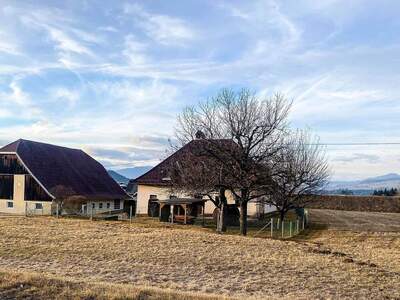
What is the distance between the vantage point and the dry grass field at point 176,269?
31.8 feet

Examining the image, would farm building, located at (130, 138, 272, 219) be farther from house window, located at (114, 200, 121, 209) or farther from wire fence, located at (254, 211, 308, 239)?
wire fence, located at (254, 211, 308, 239)

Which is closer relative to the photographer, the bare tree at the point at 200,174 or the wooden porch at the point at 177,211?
the bare tree at the point at 200,174

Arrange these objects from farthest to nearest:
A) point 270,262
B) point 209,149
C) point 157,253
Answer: point 209,149 < point 157,253 < point 270,262

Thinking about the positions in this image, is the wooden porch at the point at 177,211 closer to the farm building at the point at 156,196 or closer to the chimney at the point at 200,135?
the farm building at the point at 156,196

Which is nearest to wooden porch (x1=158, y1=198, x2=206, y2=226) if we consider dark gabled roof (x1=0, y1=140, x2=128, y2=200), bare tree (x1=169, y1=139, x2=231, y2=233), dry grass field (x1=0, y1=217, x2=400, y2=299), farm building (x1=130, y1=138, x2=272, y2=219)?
farm building (x1=130, y1=138, x2=272, y2=219)

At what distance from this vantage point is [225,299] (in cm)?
921

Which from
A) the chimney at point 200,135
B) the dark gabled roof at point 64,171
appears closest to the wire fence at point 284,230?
the chimney at point 200,135

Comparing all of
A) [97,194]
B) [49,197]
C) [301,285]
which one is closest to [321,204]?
[97,194]

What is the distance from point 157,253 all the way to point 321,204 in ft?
214

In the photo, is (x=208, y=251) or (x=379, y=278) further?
(x=208, y=251)

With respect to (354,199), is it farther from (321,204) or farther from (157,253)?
(157,253)

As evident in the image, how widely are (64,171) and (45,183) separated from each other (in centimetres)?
523

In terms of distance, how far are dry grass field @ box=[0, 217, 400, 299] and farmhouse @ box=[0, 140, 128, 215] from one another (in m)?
23.0

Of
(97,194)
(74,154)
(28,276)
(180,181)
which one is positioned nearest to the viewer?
(28,276)
